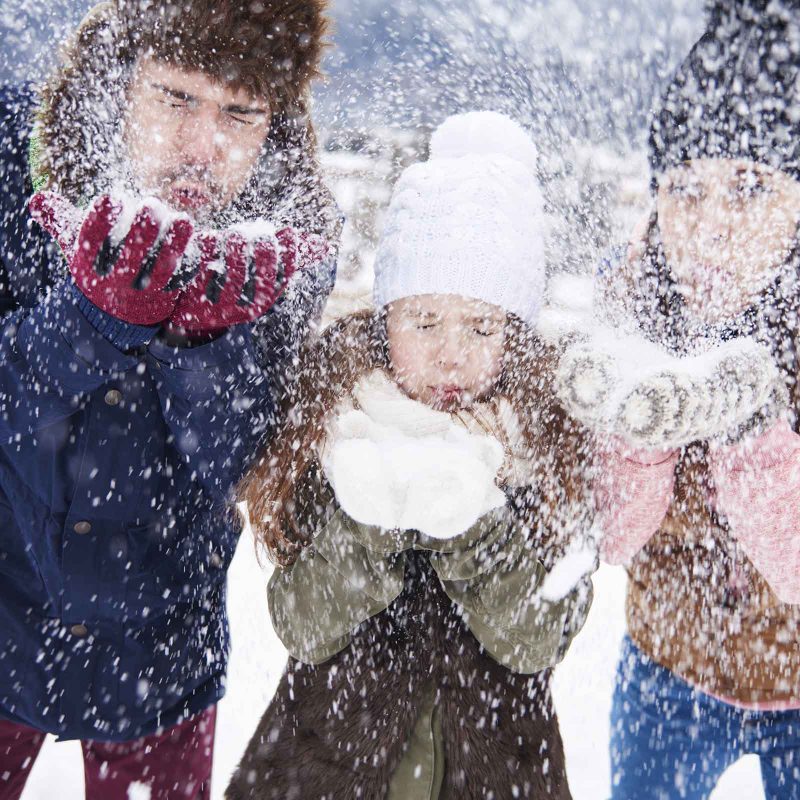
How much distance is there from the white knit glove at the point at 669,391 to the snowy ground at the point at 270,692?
1517 mm

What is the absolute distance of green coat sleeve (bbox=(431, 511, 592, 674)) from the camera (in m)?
1.38

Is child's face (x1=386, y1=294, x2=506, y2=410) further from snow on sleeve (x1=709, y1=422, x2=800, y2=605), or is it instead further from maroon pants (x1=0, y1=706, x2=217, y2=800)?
maroon pants (x1=0, y1=706, x2=217, y2=800)

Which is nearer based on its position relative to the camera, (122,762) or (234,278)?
(234,278)

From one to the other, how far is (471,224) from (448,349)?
28cm

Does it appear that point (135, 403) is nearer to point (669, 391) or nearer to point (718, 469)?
point (669, 391)

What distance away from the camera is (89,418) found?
4.54 feet

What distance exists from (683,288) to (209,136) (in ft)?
3.39

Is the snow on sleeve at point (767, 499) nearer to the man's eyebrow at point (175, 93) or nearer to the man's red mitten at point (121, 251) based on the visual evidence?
the man's red mitten at point (121, 251)

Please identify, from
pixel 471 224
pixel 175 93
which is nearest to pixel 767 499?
pixel 471 224

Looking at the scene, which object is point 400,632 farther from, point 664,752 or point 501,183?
point 501,183

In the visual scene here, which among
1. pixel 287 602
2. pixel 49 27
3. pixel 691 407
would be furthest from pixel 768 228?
pixel 49 27

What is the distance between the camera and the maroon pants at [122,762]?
4.93ft

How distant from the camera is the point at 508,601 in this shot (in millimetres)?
1383

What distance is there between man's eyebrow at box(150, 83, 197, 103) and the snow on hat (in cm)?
101
